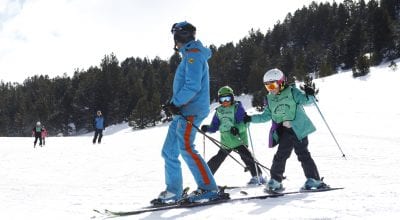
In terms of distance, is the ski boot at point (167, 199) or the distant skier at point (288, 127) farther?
the distant skier at point (288, 127)

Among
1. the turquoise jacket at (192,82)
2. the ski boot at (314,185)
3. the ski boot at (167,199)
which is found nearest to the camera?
the turquoise jacket at (192,82)

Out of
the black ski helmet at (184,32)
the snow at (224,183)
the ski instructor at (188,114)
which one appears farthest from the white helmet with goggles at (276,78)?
the snow at (224,183)

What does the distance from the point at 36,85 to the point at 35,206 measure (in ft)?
348

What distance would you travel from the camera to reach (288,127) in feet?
17.3

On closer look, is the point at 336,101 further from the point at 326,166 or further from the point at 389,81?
the point at 326,166

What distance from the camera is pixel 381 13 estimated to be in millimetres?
55781

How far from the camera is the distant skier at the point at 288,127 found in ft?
17.0

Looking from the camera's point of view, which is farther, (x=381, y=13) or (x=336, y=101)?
(x=381, y=13)

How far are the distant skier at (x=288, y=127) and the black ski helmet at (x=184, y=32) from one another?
1.32m

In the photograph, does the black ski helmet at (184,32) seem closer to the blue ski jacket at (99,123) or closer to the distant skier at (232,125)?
the distant skier at (232,125)

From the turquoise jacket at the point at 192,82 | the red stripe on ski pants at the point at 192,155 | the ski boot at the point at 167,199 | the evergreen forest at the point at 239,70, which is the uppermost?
the evergreen forest at the point at 239,70

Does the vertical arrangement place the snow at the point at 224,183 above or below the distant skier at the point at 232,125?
below

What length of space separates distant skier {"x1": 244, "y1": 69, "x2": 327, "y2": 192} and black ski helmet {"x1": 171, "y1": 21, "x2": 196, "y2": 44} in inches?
51.8

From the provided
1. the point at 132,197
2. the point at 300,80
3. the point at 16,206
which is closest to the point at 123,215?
the point at 132,197
